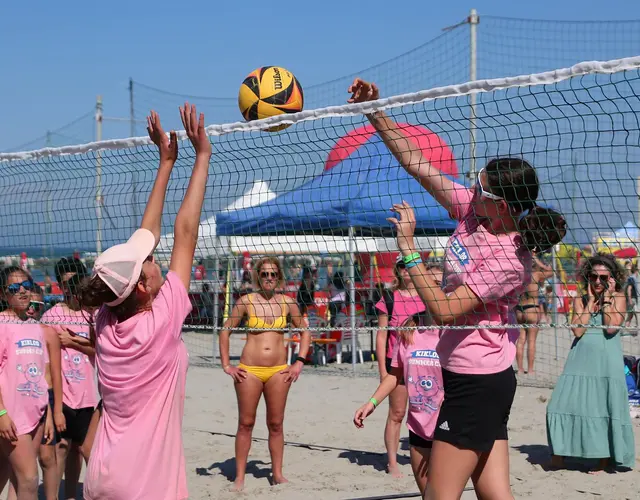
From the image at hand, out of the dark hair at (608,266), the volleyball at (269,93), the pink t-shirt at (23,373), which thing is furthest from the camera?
the dark hair at (608,266)

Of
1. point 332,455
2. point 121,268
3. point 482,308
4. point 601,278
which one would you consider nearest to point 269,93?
point 482,308

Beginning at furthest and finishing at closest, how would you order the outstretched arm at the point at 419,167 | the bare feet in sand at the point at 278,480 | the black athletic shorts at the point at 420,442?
the bare feet in sand at the point at 278,480, the black athletic shorts at the point at 420,442, the outstretched arm at the point at 419,167

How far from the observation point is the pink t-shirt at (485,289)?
340 cm

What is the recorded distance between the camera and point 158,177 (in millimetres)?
3428

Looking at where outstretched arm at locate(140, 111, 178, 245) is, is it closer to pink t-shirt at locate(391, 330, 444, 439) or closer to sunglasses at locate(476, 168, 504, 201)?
sunglasses at locate(476, 168, 504, 201)

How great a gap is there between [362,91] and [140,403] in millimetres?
1978

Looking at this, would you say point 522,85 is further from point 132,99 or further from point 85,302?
point 132,99

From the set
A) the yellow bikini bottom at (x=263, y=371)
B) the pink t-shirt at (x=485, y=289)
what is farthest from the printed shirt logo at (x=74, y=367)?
the pink t-shirt at (x=485, y=289)

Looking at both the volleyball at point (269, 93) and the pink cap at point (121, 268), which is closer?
the pink cap at point (121, 268)

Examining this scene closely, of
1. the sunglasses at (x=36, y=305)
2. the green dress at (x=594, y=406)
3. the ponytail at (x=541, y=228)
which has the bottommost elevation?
the green dress at (x=594, y=406)

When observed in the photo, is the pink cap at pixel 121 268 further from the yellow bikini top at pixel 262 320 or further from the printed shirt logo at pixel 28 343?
the yellow bikini top at pixel 262 320

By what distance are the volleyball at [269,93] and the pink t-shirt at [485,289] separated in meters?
2.11

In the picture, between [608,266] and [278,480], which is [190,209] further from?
[608,266]

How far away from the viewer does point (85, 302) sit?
2.95 meters
